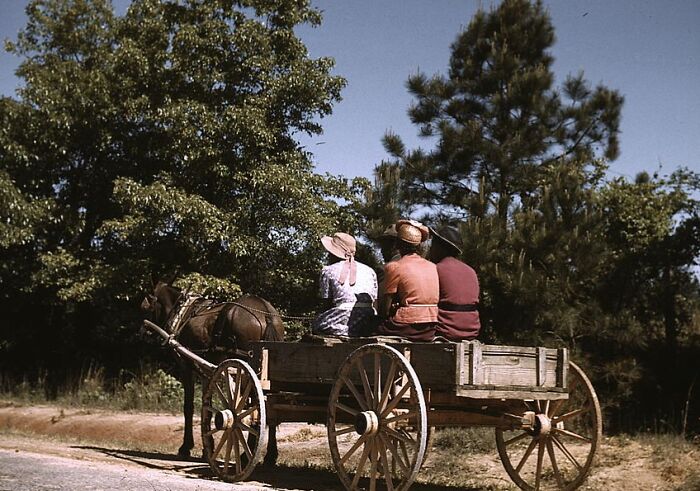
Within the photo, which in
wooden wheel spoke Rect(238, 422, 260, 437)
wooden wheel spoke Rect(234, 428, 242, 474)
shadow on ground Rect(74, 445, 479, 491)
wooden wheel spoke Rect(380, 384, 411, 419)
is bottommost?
shadow on ground Rect(74, 445, 479, 491)

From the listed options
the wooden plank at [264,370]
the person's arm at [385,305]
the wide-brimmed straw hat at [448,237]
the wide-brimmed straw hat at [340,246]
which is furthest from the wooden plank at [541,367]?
the wooden plank at [264,370]

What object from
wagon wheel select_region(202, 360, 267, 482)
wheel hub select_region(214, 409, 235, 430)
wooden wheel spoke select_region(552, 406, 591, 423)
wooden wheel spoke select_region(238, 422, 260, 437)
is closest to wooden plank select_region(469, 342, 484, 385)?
wooden wheel spoke select_region(552, 406, 591, 423)

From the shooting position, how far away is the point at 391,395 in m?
6.88

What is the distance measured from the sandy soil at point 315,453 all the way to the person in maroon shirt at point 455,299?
1.92 m

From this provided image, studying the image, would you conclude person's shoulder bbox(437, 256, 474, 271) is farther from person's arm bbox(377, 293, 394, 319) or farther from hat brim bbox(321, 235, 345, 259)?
hat brim bbox(321, 235, 345, 259)

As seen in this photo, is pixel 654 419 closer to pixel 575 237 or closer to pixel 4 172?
pixel 575 237

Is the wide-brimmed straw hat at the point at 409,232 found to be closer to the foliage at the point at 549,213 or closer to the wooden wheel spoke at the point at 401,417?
the wooden wheel spoke at the point at 401,417

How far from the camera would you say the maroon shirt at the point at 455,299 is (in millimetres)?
7609

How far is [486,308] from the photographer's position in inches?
587

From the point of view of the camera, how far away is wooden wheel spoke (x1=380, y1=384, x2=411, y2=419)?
6.66m

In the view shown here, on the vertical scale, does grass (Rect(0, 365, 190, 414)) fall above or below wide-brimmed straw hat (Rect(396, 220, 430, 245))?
below

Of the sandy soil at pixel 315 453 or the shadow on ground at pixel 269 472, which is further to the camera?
the sandy soil at pixel 315 453

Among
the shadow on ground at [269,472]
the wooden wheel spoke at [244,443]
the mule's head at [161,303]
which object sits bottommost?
the shadow on ground at [269,472]

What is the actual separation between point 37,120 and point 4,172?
1.40 meters
